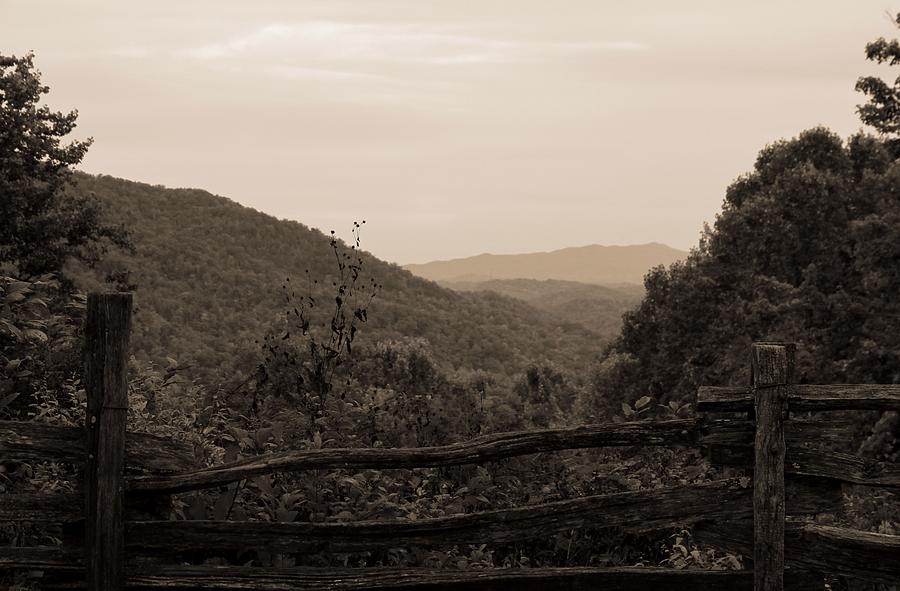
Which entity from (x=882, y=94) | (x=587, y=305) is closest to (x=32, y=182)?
(x=882, y=94)

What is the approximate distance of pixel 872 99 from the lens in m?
21.3

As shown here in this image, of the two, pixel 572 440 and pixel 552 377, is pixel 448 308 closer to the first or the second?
pixel 552 377

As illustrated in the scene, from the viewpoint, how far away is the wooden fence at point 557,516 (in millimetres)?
4242

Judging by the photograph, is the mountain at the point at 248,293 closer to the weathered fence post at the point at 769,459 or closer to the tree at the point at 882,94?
the tree at the point at 882,94

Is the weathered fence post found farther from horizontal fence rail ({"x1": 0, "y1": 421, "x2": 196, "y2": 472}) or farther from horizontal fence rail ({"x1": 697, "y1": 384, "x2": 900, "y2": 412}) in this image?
horizontal fence rail ({"x1": 0, "y1": 421, "x2": 196, "y2": 472})

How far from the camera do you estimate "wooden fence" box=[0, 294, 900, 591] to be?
4.24 m

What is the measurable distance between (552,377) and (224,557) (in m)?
48.3

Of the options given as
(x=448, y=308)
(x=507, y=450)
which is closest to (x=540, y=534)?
(x=507, y=450)

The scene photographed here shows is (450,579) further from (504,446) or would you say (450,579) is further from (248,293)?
(248,293)

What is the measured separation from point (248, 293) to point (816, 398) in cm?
5910

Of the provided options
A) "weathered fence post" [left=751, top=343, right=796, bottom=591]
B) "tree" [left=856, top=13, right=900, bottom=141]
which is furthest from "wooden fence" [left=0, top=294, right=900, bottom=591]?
"tree" [left=856, top=13, right=900, bottom=141]

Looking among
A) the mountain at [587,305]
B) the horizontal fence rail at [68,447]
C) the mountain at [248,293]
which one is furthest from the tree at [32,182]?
the mountain at [587,305]

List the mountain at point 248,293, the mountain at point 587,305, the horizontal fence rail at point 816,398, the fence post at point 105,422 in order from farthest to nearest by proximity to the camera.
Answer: the mountain at point 587,305 → the mountain at point 248,293 → the horizontal fence rail at point 816,398 → the fence post at point 105,422

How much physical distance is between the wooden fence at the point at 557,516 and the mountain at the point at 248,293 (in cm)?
3331
